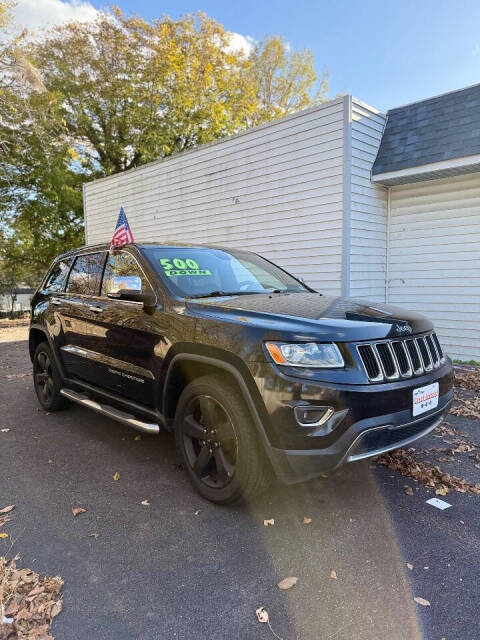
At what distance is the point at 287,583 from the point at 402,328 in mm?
1574

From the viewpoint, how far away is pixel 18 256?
20.3 m

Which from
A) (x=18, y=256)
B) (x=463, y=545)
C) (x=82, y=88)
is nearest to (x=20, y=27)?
(x=82, y=88)

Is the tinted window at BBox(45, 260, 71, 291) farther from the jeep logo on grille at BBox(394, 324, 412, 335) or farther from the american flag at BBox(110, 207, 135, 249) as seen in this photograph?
the jeep logo on grille at BBox(394, 324, 412, 335)

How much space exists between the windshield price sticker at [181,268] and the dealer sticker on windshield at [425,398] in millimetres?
1805

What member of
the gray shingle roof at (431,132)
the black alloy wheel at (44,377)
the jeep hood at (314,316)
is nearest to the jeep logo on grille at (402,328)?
the jeep hood at (314,316)

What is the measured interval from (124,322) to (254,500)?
5.35ft

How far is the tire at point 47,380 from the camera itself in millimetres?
4602

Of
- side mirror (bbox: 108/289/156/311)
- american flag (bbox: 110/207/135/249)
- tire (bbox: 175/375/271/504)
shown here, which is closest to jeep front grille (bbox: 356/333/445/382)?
tire (bbox: 175/375/271/504)

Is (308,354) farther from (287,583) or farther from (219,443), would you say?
(287,583)

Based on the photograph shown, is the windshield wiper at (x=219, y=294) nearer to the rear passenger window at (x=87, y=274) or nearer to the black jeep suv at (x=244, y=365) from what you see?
the black jeep suv at (x=244, y=365)

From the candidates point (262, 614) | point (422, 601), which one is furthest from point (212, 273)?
point (422, 601)

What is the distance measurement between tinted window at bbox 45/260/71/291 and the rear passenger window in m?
0.19

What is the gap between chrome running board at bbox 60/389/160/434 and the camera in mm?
3141

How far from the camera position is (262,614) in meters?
1.91
